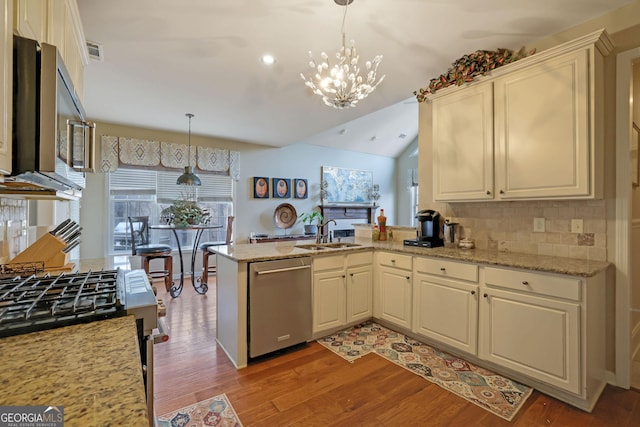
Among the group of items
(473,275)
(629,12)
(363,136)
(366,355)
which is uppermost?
(363,136)

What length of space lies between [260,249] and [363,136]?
5.33 meters

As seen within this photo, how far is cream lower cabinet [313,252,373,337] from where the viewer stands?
2641mm

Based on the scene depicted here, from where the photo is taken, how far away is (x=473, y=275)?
7.30 ft

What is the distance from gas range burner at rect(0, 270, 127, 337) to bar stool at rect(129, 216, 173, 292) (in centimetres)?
283

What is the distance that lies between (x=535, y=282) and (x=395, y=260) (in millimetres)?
1112

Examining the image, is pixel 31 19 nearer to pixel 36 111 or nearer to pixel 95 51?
pixel 36 111

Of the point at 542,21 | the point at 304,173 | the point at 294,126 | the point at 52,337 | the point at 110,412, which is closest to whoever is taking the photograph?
the point at 110,412

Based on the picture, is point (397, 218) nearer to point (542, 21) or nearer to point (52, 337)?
point (542, 21)

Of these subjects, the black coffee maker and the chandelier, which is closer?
the chandelier

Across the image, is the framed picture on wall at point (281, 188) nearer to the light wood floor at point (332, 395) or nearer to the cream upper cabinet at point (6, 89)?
the light wood floor at point (332, 395)

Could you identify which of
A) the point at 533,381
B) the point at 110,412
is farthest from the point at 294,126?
the point at 110,412

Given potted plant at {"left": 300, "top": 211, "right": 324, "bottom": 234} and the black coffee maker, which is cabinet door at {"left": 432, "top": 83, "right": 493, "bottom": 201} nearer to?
the black coffee maker

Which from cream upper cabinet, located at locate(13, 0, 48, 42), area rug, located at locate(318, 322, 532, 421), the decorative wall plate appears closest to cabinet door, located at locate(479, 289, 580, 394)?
area rug, located at locate(318, 322, 532, 421)

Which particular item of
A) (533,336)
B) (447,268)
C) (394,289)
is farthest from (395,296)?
(533,336)
